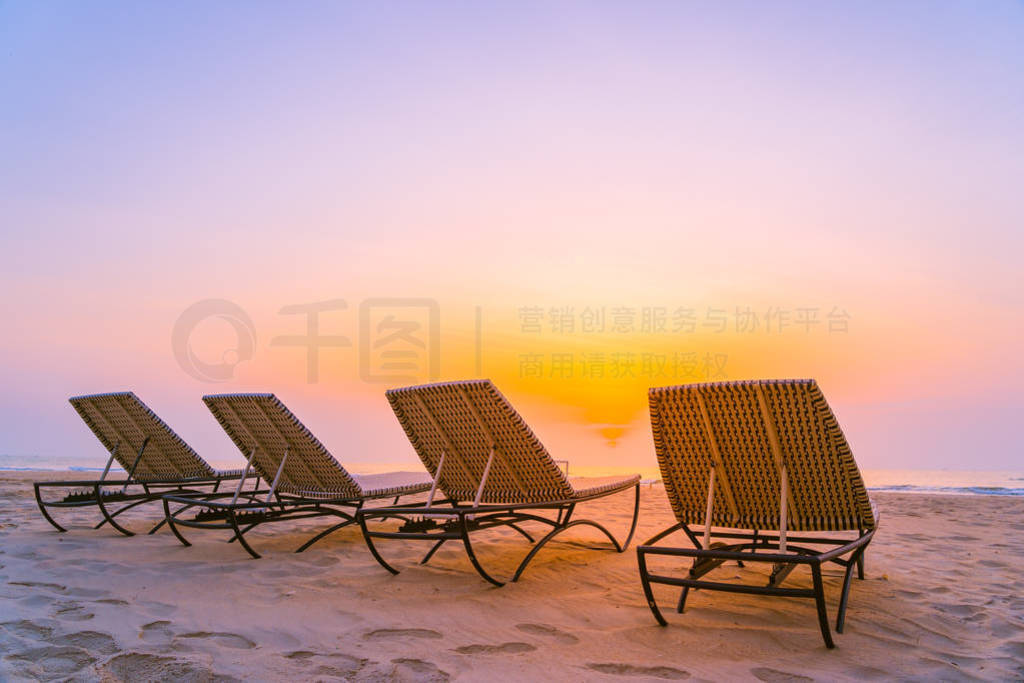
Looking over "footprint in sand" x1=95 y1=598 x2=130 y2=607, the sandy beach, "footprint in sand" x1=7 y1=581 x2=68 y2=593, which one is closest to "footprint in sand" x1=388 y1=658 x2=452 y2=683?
the sandy beach

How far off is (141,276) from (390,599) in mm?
14672

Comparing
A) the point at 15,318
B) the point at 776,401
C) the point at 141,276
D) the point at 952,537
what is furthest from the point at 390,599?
the point at 15,318

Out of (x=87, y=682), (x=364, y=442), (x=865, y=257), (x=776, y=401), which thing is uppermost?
(x=865, y=257)

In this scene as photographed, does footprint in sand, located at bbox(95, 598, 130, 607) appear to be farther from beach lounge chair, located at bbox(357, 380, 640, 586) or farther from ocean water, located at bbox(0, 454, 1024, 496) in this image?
ocean water, located at bbox(0, 454, 1024, 496)

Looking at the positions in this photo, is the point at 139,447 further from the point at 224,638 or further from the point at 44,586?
the point at 224,638

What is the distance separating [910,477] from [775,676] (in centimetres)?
2522

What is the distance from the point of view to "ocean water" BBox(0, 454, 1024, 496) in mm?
16391

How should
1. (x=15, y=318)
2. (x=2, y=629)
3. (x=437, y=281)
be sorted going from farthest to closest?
(x=15, y=318), (x=437, y=281), (x=2, y=629)

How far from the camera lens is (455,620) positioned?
3.13m

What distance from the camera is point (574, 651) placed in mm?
2697

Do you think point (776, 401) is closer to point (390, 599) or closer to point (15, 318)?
point (390, 599)

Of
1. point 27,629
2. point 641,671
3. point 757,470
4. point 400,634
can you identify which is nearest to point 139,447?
point 27,629

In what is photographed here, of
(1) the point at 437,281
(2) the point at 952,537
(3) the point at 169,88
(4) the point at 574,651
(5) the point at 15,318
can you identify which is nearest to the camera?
(4) the point at 574,651

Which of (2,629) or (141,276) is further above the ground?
(141,276)
